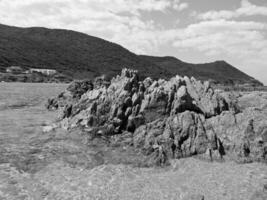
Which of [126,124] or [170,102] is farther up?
[170,102]

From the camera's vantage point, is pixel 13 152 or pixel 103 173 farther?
pixel 13 152

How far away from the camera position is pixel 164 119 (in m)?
30.1

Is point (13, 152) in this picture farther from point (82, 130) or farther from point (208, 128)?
point (208, 128)

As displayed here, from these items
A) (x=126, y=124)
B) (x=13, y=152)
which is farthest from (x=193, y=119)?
(x=13, y=152)

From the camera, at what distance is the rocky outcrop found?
26.1 metres

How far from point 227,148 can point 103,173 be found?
421 inches

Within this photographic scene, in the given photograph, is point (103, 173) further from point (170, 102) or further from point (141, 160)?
point (170, 102)

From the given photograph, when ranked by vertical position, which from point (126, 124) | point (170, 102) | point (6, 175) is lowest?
point (6, 175)

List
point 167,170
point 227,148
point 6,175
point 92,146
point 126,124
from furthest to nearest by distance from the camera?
point 126,124 → point 92,146 → point 227,148 → point 167,170 → point 6,175

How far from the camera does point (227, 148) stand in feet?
85.2

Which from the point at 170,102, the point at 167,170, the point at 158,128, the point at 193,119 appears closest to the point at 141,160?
the point at 167,170

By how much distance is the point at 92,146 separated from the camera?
1089 inches

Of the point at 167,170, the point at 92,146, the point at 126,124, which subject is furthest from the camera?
the point at 126,124

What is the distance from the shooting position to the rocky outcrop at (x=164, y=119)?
85.6ft
